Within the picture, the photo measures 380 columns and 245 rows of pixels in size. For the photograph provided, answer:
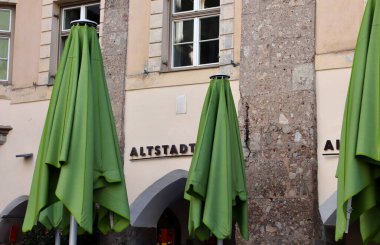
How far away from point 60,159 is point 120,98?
14.3ft

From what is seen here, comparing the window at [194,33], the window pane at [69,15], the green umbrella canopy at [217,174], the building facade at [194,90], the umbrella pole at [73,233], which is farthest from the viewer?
the window pane at [69,15]

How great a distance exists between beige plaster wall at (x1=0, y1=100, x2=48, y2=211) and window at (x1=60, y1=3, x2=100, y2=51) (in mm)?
1236

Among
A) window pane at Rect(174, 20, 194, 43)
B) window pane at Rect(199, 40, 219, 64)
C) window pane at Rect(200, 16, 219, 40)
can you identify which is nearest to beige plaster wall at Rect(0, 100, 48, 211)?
window pane at Rect(174, 20, 194, 43)

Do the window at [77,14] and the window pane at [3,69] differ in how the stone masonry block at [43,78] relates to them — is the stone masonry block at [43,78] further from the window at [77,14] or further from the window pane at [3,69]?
the window pane at [3,69]

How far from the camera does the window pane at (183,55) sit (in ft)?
35.8

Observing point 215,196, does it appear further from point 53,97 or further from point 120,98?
point 120,98

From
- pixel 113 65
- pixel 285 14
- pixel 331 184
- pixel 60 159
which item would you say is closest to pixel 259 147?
pixel 331 184

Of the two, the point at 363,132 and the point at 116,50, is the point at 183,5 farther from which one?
the point at 363,132

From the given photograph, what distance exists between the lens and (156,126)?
10.7 m

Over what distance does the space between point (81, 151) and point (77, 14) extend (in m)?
5.89

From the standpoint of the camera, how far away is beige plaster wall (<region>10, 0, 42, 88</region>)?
12.1 metres

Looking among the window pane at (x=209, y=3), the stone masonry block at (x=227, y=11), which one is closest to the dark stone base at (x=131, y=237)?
the stone masonry block at (x=227, y=11)

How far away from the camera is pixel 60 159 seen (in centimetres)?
673

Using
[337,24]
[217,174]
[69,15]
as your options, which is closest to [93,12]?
[69,15]
